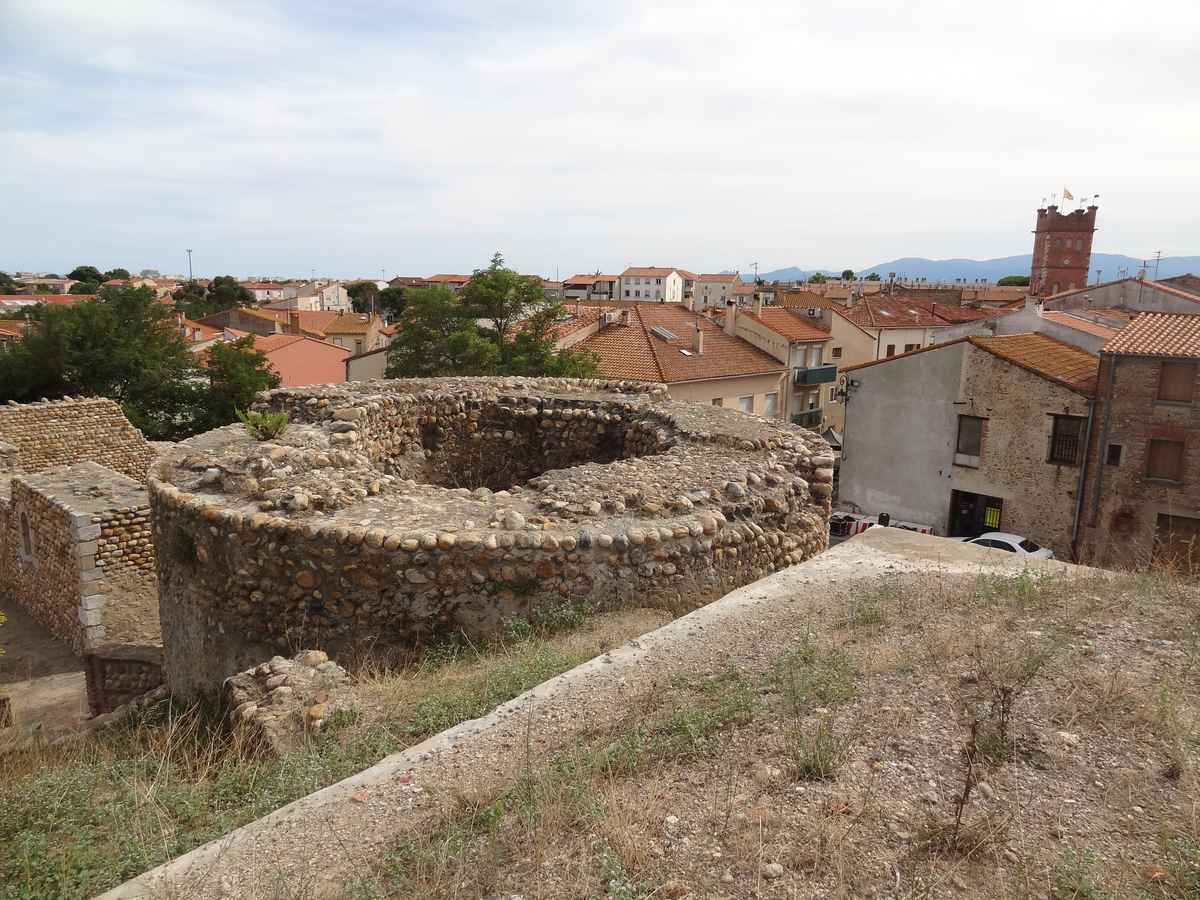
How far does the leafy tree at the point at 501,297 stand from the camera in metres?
26.3

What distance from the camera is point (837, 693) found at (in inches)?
181

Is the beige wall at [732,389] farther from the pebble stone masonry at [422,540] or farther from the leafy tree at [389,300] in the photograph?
the leafy tree at [389,300]

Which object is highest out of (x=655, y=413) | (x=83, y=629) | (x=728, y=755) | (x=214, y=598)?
(x=655, y=413)

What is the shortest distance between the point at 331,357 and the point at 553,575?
36.9 meters

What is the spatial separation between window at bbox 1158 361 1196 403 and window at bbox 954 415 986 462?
14.5ft

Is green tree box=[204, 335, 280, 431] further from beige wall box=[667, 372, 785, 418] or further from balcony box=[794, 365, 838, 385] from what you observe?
balcony box=[794, 365, 838, 385]

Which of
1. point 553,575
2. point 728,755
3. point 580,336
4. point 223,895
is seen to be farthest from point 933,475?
point 223,895

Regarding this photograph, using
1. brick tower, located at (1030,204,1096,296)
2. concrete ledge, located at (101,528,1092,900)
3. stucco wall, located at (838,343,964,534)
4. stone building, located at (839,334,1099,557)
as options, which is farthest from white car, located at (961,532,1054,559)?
brick tower, located at (1030,204,1096,296)

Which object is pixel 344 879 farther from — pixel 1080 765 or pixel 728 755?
pixel 1080 765

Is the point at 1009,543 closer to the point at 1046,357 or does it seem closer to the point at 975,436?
the point at 975,436

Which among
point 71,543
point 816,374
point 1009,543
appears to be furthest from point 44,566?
point 816,374

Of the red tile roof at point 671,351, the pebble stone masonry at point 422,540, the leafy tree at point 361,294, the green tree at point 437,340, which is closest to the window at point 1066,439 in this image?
the red tile roof at point 671,351

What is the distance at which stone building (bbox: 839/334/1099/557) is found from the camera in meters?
22.5

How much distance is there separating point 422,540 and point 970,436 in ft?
71.1
